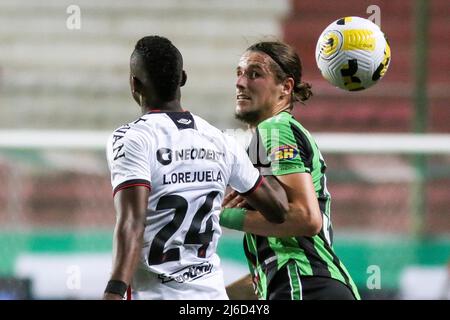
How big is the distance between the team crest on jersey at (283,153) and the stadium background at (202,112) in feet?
16.6

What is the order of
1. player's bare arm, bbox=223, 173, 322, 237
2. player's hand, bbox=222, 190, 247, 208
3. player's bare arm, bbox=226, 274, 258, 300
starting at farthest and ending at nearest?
1. player's bare arm, bbox=226, 274, 258, 300
2. player's hand, bbox=222, 190, 247, 208
3. player's bare arm, bbox=223, 173, 322, 237

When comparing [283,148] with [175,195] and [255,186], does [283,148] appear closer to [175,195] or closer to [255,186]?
[255,186]

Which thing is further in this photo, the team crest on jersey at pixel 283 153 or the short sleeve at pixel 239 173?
the team crest on jersey at pixel 283 153

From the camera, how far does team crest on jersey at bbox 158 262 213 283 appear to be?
9.12ft

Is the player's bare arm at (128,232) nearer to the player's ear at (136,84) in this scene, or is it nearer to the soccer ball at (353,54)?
the player's ear at (136,84)

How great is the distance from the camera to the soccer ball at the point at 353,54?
3.94 meters

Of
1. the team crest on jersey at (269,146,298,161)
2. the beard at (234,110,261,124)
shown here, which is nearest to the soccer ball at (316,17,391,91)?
the beard at (234,110,261,124)

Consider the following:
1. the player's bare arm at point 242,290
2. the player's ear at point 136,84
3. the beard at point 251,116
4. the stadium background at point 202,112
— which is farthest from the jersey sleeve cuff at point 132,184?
the stadium background at point 202,112

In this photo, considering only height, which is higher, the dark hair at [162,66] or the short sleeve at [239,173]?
the dark hair at [162,66]

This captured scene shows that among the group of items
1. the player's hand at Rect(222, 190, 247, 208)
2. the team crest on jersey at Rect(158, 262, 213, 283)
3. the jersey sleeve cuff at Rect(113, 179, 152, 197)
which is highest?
the player's hand at Rect(222, 190, 247, 208)

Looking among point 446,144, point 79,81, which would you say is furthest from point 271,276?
point 79,81

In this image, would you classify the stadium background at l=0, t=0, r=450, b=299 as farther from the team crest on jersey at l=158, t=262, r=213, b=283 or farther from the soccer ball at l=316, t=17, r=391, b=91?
the team crest on jersey at l=158, t=262, r=213, b=283

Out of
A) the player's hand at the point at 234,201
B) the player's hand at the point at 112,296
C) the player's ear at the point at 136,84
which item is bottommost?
the player's hand at the point at 112,296

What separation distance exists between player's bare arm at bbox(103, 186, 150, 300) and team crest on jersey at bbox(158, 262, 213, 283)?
0.71 feet
